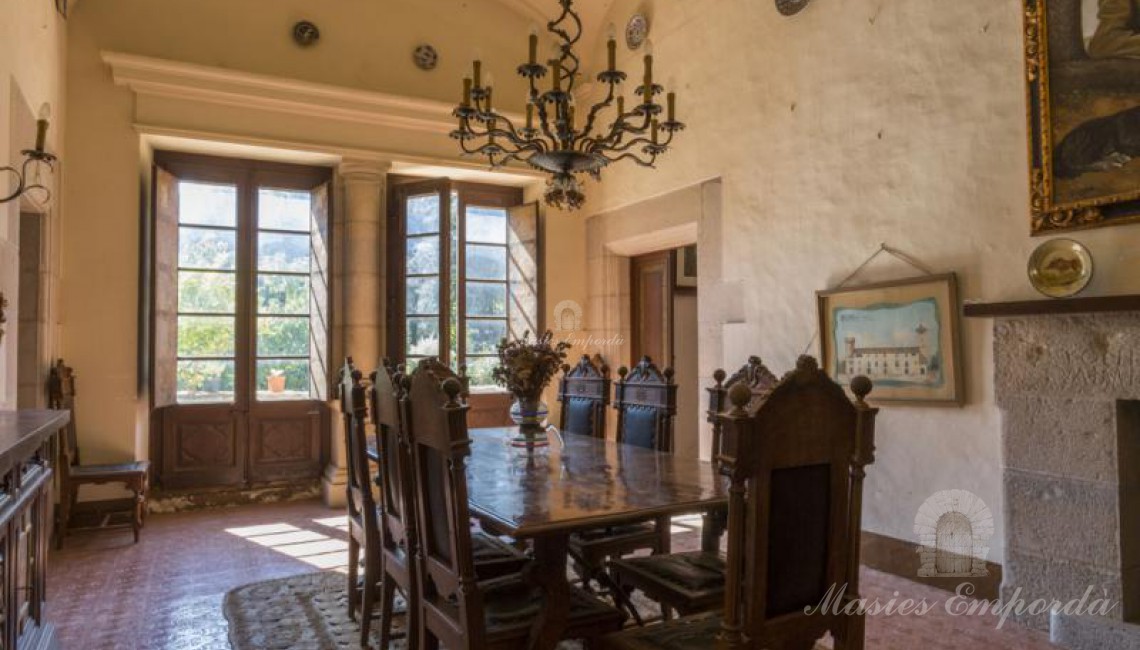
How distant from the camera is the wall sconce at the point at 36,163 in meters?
2.70

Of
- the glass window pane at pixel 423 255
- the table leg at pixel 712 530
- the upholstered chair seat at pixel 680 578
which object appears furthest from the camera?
the glass window pane at pixel 423 255

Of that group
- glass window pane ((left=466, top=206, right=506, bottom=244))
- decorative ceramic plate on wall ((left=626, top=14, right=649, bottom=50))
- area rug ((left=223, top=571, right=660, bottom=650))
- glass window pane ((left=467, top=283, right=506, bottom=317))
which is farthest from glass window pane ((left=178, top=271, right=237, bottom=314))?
decorative ceramic plate on wall ((left=626, top=14, right=649, bottom=50))

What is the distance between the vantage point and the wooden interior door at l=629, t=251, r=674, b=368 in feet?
20.5

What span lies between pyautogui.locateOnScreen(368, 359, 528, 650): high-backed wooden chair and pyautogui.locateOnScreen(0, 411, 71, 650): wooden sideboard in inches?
38.6


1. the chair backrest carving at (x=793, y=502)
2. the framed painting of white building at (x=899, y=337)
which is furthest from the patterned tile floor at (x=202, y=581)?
the chair backrest carving at (x=793, y=502)

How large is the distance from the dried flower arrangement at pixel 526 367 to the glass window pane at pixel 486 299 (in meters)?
3.21

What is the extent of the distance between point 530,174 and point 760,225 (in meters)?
2.45

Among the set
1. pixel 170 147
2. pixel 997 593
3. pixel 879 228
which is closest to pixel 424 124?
pixel 170 147

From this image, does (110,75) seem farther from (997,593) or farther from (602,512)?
(997,593)

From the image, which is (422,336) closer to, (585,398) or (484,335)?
(484,335)

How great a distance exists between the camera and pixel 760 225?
4.66 m

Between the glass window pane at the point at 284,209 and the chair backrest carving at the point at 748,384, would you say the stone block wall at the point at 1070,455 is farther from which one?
the glass window pane at the point at 284,209

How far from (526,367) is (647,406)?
735 mm

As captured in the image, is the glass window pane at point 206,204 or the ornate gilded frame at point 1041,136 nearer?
the ornate gilded frame at point 1041,136
